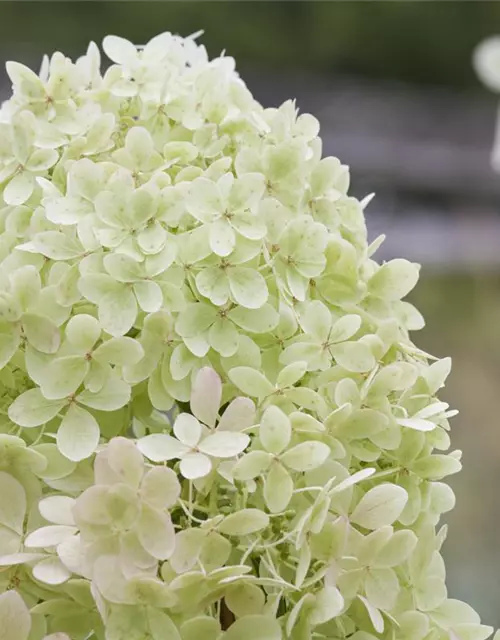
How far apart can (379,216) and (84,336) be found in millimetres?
2420

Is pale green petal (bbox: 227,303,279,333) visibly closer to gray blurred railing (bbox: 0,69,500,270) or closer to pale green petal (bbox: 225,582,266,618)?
pale green petal (bbox: 225,582,266,618)

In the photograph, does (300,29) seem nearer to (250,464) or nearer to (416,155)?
(416,155)

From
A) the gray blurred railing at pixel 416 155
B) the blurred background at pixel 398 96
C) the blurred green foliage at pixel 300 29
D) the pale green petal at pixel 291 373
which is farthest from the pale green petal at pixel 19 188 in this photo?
the blurred green foliage at pixel 300 29

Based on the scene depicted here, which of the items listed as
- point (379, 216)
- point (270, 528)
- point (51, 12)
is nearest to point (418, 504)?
point (270, 528)

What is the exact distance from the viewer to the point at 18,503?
0.32 m

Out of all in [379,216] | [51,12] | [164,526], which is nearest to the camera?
[164,526]

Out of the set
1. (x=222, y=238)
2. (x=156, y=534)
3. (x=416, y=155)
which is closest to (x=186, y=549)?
(x=156, y=534)

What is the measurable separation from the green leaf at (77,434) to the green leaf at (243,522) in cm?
6

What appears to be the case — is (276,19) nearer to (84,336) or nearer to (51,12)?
(51,12)

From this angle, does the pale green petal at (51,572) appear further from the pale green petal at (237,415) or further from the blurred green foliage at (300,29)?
the blurred green foliage at (300,29)

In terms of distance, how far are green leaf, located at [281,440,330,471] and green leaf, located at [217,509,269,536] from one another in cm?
2

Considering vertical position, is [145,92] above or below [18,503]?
above

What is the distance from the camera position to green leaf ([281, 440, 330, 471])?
31 cm

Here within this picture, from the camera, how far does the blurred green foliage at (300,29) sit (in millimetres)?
3148
